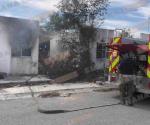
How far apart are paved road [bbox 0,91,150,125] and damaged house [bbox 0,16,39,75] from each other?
19.7 feet

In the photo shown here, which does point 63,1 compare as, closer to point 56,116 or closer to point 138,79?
point 138,79

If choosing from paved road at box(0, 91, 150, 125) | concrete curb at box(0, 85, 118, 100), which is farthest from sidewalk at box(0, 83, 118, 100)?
paved road at box(0, 91, 150, 125)

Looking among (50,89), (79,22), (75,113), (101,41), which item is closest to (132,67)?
(75,113)

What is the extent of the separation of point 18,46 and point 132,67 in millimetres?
7683

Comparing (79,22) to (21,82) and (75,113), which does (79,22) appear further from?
(75,113)

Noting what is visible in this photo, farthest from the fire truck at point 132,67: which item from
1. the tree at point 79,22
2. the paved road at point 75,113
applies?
the tree at point 79,22

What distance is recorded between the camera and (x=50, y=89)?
13125 mm

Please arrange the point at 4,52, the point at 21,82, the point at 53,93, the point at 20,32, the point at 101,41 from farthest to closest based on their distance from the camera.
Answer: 1. the point at 101,41
2. the point at 20,32
3. the point at 4,52
4. the point at 21,82
5. the point at 53,93

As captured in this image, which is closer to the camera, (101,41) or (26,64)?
(26,64)

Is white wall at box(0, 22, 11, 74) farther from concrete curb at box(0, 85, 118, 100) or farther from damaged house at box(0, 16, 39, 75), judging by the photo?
concrete curb at box(0, 85, 118, 100)

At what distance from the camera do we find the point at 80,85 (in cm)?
1452

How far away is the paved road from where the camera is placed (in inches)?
310

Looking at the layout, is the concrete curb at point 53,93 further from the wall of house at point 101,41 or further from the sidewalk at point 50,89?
the wall of house at point 101,41

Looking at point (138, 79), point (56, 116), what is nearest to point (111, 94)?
point (138, 79)
